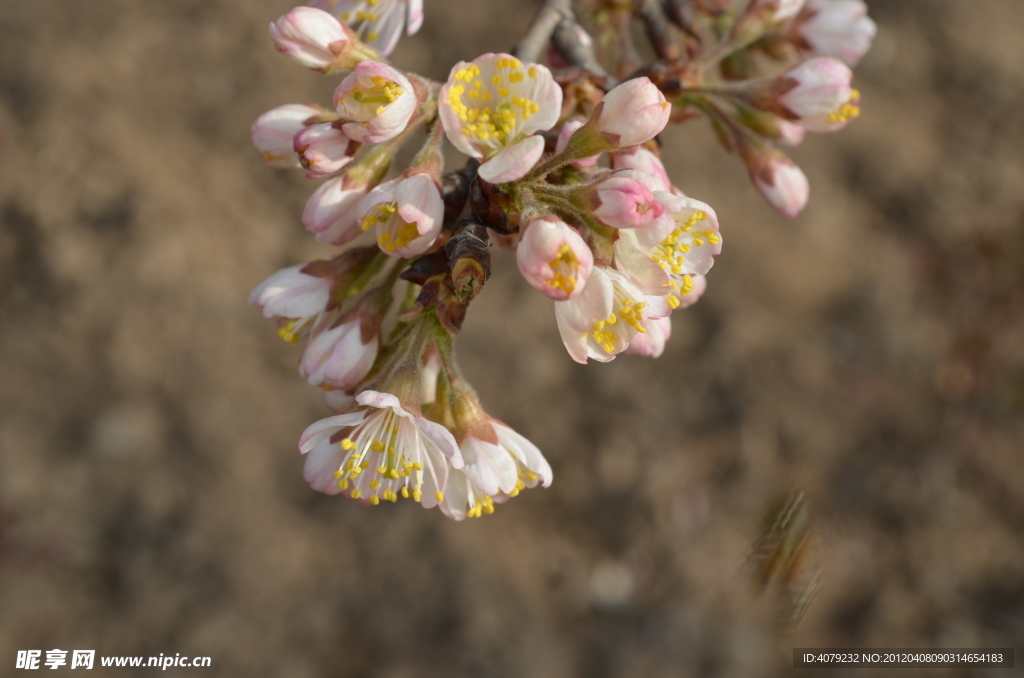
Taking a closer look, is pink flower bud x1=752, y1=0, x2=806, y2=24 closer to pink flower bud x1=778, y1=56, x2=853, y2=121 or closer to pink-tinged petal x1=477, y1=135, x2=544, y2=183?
Answer: pink flower bud x1=778, y1=56, x2=853, y2=121

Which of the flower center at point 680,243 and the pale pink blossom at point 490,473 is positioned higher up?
the flower center at point 680,243

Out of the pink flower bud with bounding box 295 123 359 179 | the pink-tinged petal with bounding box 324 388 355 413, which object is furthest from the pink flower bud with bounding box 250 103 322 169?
the pink-tinged petal with bounding box 324 388 355 413

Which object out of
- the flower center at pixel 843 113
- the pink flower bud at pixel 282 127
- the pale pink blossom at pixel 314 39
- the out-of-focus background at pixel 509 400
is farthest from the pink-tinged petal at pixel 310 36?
the out-of-focus background at pixel 509 400

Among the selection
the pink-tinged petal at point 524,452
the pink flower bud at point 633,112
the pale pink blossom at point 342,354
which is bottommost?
the pink-tinged petal at point 524,452

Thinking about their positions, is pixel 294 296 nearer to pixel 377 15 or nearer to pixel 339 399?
pixel 339 399

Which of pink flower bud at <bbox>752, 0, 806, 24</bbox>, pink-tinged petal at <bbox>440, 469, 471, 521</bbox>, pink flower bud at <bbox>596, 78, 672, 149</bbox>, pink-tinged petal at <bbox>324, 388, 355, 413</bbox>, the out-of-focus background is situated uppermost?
pink flower bud at <bbox>752, 0, 806, 24</bbox>

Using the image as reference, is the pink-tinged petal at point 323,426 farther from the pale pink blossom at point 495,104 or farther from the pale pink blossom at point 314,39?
the pale pink blossom at point 314,39

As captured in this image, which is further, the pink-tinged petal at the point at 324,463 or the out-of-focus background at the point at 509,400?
the out-of-focus background at the point at 509,400

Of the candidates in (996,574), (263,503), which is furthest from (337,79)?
(996,574)

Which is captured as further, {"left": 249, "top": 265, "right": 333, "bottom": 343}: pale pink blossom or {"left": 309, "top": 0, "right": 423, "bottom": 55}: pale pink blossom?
{"left": 309, "top": 0, "right": 423, "bottom": 55}: pale pink blossom
